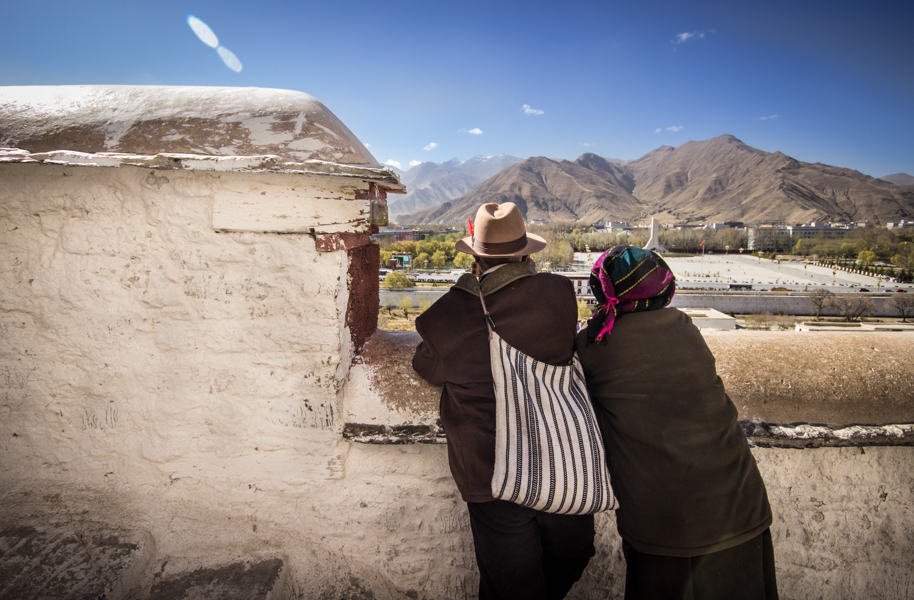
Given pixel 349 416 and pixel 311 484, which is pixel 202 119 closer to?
pixel 349 416

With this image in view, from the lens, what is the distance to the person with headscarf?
4.09 ft

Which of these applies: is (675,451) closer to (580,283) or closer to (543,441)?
(543,441)

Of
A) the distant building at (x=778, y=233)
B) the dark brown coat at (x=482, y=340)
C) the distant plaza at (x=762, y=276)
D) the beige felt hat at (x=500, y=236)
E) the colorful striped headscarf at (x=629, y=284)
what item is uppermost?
the distant building at (x=778, y=233)

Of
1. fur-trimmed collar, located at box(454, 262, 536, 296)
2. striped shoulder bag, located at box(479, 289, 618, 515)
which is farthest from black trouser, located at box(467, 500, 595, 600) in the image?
fur-trimmed collar, located at box(454, 262, 536, 296)

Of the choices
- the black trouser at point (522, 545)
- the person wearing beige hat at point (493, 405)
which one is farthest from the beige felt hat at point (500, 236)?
the black trouser at point (522, 545)

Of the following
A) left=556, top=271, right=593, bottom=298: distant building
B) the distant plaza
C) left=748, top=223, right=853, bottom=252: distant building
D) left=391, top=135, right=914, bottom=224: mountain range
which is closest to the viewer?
left=556, top=271, right=593, bottom=298: distant building

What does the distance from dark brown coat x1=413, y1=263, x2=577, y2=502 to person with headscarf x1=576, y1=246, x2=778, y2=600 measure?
187 millimetres

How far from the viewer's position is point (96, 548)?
1.63 m

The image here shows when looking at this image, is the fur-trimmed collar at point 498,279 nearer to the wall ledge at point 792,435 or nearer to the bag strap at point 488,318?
the bag strap at point 488,318

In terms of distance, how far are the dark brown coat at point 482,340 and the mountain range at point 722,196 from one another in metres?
93.2

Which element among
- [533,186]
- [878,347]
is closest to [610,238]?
[878,347]

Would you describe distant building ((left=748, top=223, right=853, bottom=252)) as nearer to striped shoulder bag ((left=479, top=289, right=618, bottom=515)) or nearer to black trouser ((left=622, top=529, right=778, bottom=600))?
black trouser ((left=622, top=529, right=778, bottom=600))

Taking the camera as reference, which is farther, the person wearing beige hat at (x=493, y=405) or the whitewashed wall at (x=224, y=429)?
the whitewashed wall at (x=224, y=429)

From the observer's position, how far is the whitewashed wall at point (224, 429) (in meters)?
1.62
